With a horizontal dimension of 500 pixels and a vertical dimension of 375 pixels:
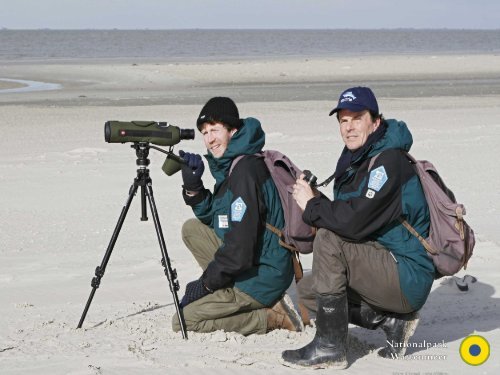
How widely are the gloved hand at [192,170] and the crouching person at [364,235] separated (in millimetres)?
664

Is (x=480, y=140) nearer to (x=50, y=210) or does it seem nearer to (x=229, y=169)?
(x=50, y=210)

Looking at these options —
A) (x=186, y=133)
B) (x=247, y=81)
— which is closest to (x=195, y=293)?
(x=186, y=133)

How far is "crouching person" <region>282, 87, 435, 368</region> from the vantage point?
15.1ft

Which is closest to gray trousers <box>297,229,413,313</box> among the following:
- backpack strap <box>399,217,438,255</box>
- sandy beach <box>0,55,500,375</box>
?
backpack strap <box>399,217,438,255</box>

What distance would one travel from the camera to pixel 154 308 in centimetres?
604

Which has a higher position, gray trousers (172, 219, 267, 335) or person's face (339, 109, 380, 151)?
person's face (339, 109, 380, 151)

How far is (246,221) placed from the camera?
196 inches

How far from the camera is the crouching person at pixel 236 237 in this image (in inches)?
198

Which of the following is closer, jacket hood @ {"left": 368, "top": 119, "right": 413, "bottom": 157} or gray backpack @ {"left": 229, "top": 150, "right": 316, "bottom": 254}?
jacket hood @ {"left": 368, "top": 119, "right": 413, "bottom": 157}

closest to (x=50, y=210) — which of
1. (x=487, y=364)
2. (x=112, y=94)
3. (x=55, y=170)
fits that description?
(x=55, y=170)

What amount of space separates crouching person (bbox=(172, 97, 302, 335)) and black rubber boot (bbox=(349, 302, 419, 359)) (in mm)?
512

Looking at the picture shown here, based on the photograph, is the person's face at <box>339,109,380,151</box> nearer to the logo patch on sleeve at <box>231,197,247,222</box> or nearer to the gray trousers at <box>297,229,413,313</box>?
the gray trousers at <box>297,229,413,313</box>

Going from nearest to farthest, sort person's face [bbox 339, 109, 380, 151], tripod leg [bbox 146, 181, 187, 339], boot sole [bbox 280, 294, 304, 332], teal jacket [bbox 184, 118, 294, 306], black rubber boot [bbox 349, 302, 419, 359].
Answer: person's face [bbox 339, 109, 380, 151] < black rubber boot [bbox 349, 302, 419, 359] < teal jacket [bbox 184, 118, 294, 306] < tripod leg [bbox 146, 181, 187, 339] < boot sole [bbox 280, 294, 304, 332]

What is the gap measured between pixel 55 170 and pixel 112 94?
50.0ft
